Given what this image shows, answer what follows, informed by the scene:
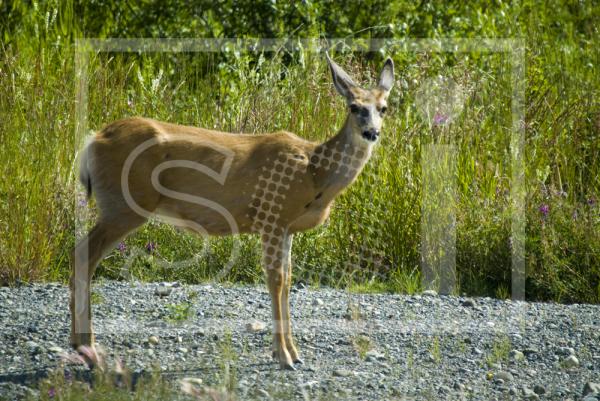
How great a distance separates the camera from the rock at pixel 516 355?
18.0 ft

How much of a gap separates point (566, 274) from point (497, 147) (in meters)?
1.47

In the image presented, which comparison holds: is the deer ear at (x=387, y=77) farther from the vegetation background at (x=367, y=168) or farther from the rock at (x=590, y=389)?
the rock at (x=590, y=389)

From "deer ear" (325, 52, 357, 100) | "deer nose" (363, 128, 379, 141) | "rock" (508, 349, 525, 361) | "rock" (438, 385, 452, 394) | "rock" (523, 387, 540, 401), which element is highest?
"deer ear" (325, 52, 357, 100)

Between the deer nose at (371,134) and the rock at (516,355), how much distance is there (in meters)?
1.44

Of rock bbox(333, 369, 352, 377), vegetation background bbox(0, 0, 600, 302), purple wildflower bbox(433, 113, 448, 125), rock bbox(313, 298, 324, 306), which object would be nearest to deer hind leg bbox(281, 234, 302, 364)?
rock bbox(333, 369, 352, 377)

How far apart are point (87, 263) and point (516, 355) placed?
2.44 m

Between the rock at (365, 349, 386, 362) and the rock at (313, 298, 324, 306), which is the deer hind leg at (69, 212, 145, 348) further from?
the rock at (313, 298, 324, 306)

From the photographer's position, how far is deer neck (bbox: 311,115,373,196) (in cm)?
564

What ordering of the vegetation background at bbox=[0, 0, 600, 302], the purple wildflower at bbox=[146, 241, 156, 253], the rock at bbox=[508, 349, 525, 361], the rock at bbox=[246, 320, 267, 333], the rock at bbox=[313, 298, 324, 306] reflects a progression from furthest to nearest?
the purple wildflower at bbox=[146, 241, 156, 253] < the vegetation background at bbox=[0, 0, 600, 302] < the rock at bbox=[313, 298, 324, 306] < the rock at bbox=[246, 320, 267, 333] < the rock at bbox=[508, 349, 525, 361]

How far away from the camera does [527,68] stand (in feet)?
28.7

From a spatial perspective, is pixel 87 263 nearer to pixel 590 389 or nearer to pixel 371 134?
pixel 371 134

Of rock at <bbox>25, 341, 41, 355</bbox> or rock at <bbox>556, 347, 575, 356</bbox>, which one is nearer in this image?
rock at <bbox>25, 341, 41, 355</bbox>

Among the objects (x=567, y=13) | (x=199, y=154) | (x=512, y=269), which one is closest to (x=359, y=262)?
(x=512, y=269)

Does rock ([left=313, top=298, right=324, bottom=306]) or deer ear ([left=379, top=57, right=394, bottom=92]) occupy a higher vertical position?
deer ear ([left=379, top=57, right=394, bottom=92])
